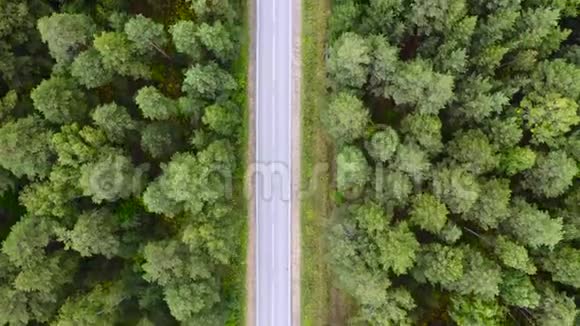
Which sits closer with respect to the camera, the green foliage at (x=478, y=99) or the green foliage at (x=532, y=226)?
the green foliage at (x=532, y=226)

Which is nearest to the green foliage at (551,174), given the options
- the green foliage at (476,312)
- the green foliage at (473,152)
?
the green foliage at (473,152)

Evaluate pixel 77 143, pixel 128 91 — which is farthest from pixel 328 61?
pixel 77 143

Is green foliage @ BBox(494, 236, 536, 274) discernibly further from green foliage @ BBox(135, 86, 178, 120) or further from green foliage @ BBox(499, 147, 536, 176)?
green foliage @ BBox(135, 86, 178, 120)

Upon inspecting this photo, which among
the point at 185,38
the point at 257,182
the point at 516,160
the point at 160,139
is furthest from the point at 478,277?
the point at 185,38

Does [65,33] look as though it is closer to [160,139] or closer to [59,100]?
[59,100]

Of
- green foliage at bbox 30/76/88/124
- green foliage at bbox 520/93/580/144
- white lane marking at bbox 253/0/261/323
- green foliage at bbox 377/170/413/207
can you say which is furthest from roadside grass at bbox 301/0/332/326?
green foliage at bbox 30/76/88/124

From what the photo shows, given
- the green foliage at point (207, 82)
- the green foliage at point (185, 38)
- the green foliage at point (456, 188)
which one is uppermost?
the green foliage at point (185, 38)

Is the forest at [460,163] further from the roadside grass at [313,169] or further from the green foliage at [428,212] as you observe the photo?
the roadside grass at [313,169]

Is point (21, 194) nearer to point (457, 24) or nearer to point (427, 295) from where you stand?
point (427, 295)
